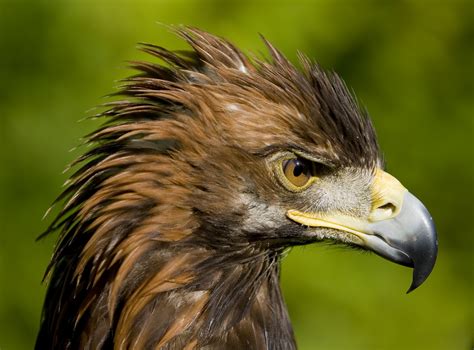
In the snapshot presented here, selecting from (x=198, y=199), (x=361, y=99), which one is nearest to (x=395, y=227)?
(x=198, y=199)

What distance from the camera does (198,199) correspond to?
119 inches

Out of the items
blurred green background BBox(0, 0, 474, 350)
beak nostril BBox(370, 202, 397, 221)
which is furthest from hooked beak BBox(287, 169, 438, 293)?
blurred green background BBox(0, 0, 474, 350)

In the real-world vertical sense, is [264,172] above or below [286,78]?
below

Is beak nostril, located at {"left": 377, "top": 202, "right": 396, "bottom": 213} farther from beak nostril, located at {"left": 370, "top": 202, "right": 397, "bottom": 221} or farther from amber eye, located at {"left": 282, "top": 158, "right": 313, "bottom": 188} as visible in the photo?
amber eye, located at {"left": 282, "top": 158, "right": 313, "bottom": 188}

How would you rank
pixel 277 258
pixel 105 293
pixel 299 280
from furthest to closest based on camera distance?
1. pixel 299 280
2. pixel 277 258
3. pixel 105 293

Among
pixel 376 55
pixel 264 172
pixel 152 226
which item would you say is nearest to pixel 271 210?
pixel 264 172

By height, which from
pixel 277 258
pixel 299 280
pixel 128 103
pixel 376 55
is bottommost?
pixel 299 280

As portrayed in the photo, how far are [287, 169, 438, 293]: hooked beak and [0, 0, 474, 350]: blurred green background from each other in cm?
213

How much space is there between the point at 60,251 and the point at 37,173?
260 cm

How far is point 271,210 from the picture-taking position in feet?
10.1

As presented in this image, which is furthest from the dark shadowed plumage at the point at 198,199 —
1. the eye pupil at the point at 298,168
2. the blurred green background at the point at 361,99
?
the blurred green background at the point at 361,99

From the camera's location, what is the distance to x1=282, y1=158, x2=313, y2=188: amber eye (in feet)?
9.95

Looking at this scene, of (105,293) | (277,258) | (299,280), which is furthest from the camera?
(299,280)

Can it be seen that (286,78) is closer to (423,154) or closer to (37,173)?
(423,154)
